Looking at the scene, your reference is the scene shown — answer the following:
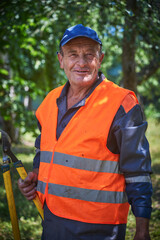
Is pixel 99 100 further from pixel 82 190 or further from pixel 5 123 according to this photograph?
pixel 5 123

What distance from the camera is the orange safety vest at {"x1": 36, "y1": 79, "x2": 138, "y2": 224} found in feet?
6.19

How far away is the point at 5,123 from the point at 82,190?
7795 millimetres

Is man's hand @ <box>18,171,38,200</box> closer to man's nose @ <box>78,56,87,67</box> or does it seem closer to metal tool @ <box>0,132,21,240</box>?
metal tool @ <box>0,132,21,240</box>

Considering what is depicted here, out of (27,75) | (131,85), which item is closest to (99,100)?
(131,85)

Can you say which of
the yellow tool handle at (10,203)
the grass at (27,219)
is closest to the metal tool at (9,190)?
the yellow tool handle at (10,203)

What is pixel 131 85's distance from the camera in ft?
19.7

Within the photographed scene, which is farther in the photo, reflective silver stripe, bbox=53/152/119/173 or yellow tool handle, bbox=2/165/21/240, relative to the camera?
yellow tool handle, bbox=2/165/21/240

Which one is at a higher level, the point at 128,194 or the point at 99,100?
the point at 99,100

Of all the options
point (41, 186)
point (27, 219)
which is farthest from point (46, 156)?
point (27, 219)

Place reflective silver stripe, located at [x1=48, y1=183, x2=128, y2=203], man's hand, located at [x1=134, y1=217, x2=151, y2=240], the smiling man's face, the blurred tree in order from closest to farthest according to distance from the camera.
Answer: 1. man's hand, located at [x1=134, y1=217, x2=151, y2=240]
2. reflective silver stripe, located at [x1=48, y1=183, x2=128, y2=203]
3. the smiling man's face
4. the blurred tree

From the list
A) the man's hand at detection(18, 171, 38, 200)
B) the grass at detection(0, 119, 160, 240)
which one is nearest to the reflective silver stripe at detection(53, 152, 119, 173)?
the man's hand at detection(18, 171, 38, 200)

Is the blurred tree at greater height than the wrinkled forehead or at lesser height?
lesser

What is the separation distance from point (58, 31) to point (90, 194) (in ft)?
15.5

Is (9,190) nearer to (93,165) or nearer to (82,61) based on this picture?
(93,165)
